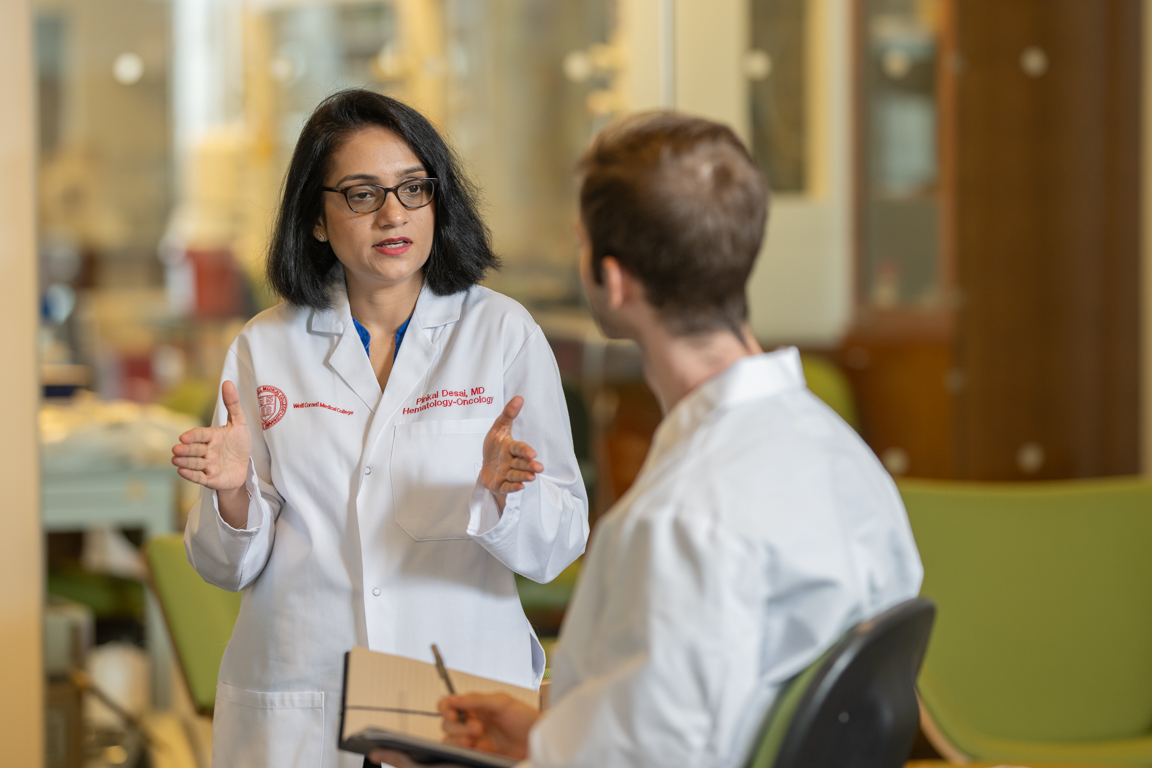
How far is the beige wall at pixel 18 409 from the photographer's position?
6.84 ft

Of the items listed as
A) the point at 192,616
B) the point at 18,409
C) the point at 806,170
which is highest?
Result: the point at 806,170

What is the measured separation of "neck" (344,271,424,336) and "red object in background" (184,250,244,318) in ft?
10.5

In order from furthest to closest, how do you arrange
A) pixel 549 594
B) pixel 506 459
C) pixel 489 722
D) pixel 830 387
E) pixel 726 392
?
pixel 830 387 < pixel 549 594 < pixel 506 459 < pixel 489 722 < pixel 726 392

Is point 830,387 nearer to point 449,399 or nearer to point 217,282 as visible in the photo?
point 217,282

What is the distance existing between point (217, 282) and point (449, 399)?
3.39 m

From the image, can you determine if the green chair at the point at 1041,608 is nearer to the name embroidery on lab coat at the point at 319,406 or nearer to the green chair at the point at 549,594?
the green chair at the point at 549,594

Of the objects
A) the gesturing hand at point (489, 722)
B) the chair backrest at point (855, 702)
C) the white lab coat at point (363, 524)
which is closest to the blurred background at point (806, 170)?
the white lab coat at point (363, 524)

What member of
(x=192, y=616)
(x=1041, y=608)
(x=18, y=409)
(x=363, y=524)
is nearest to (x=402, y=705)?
(x=363, y=524)

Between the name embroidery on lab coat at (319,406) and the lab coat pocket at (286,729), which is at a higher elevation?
the name embroidery on lab coat at (319,406)

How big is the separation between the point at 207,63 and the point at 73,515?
2073mm

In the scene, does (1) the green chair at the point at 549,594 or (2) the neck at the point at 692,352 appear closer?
(2) the neck at the point at 692,352

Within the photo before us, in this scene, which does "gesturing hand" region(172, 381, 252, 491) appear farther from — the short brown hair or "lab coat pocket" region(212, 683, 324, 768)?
the short brown hair

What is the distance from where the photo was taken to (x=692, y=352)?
1043 mm

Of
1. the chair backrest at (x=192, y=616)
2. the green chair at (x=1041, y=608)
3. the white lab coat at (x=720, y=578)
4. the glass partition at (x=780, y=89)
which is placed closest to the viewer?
the white lab coat at (x=720, y=578)
